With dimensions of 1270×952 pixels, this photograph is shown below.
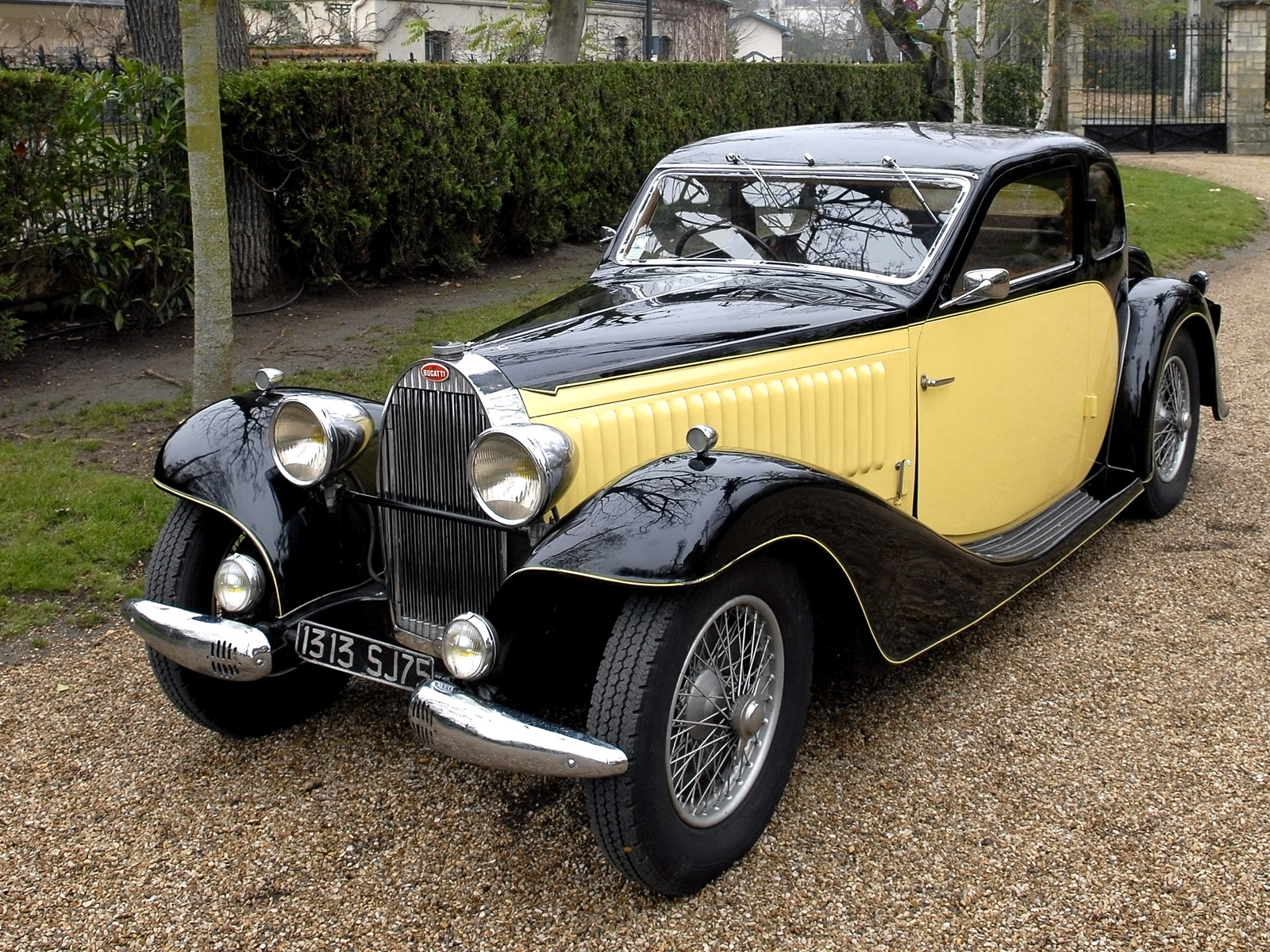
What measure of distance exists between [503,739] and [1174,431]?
13.0 ft

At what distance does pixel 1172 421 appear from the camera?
5.36 metres

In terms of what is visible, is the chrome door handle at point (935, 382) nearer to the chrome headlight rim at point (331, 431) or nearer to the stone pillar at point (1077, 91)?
the chrome headlight rim at point (331, 431)

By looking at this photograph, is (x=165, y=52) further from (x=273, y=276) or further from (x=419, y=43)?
(x=419, y=43)

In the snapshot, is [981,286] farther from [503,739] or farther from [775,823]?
[503,739]

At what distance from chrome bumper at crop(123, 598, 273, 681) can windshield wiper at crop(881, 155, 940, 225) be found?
2452 mm

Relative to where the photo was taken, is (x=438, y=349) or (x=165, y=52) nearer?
(x=438, y=349)

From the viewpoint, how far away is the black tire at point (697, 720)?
2.63 metres

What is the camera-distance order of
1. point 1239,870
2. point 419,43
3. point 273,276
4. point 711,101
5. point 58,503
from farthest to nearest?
point 419,43 → point 711,101 → point 273,276 → point 58,503 → point 1239,870

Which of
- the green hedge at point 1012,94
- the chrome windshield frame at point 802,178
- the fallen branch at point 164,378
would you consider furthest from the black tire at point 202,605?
the green hedge at point 1012,94

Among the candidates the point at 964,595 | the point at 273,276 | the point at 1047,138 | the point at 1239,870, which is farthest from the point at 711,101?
the point at 1239,870

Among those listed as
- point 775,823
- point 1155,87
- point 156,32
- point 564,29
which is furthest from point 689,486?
point 1155,87

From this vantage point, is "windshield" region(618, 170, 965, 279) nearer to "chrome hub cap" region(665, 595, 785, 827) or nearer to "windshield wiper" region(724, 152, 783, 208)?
"windshield wiper" region(724, 152, 783, 208)

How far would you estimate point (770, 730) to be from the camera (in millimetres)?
3045

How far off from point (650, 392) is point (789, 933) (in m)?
1.36
